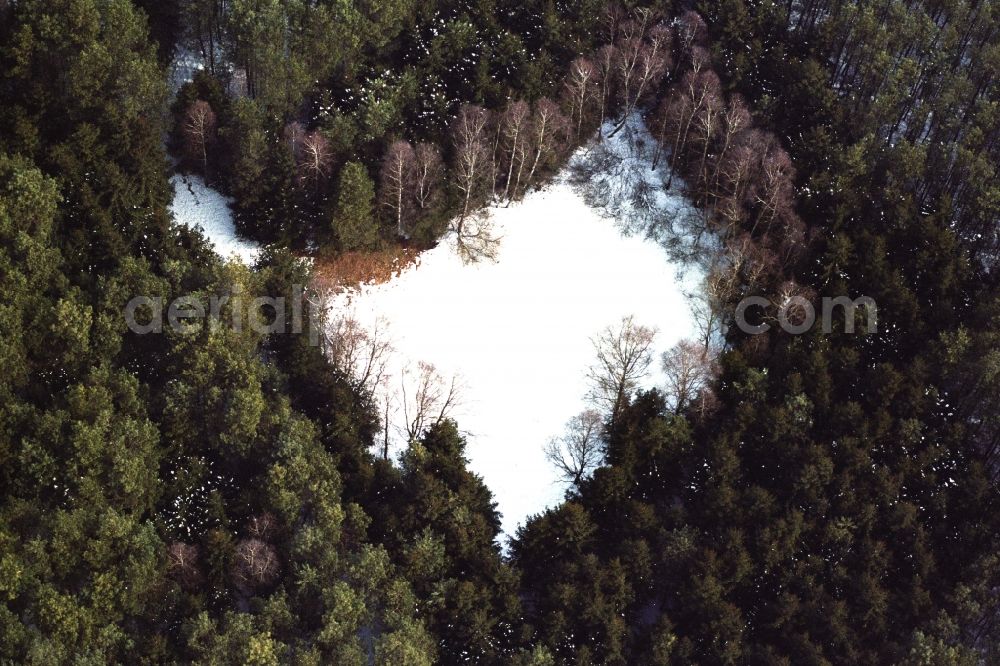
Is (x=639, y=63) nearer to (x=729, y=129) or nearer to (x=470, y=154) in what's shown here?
(x=729, y=129)

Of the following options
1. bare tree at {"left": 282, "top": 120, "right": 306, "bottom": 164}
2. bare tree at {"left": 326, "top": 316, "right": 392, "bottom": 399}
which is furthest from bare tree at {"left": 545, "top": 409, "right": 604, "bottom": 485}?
bare tree at {"left": 282, "top": 120, "right": 306, "bottom": 164}

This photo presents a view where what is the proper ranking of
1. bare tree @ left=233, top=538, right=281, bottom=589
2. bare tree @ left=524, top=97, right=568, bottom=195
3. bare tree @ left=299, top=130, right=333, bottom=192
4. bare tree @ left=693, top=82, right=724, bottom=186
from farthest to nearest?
bare tree @ left=693, top=82, right=724, bottom=186
bare tree @ left=524, top=97, right=568, bottom=195
bare tree @ left=299, top=130, right=333, bottom=192
bare tree @ left=233, top=538, right=281, bottom=589

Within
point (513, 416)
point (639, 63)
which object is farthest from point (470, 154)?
point (513, 416)

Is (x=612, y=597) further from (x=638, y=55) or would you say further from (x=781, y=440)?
(x=638, y=55)

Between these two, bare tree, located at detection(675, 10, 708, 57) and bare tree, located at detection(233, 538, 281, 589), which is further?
bare tree, located at detection(675, 10, 708, 57)

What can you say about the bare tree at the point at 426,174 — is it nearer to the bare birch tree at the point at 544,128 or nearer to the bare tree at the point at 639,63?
the bare birch tree at the point at 544,128

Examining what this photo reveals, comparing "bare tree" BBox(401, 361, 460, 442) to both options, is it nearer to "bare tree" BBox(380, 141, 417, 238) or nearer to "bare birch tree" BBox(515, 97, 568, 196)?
"bare tree" BBox(380, 141, 417, 238)

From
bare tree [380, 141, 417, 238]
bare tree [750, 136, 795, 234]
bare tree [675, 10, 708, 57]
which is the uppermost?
bare tree [675, 10, 708, 57]

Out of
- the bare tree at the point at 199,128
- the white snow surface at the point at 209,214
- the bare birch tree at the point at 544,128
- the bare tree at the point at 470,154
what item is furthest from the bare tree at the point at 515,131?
the bare tree at the point at 199,128

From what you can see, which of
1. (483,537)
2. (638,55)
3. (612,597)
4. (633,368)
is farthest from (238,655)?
(638,55)
